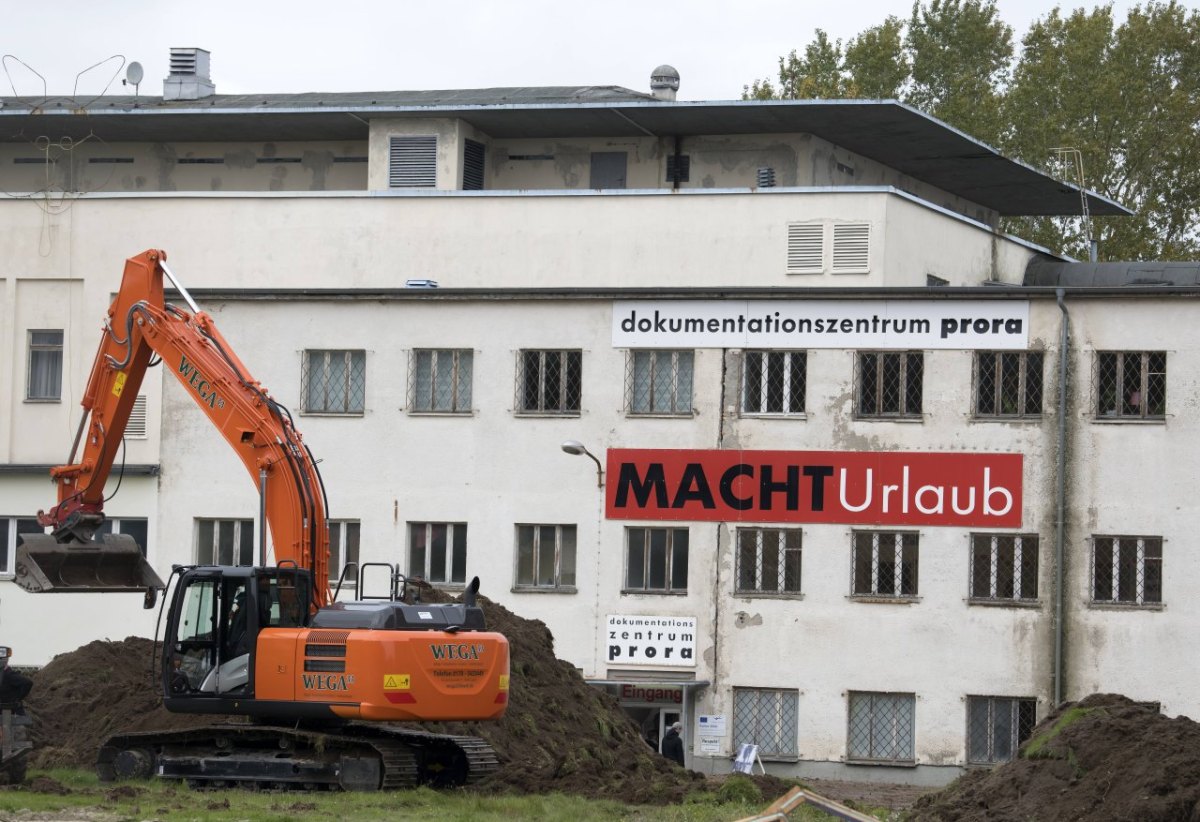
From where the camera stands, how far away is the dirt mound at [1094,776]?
18703 millimetres

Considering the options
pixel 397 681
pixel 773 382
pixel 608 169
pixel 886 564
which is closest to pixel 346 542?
pixel 773 382

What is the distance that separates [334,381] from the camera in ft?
131

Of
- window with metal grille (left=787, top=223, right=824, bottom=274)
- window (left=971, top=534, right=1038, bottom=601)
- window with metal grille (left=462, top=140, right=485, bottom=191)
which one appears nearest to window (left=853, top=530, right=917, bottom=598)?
window (left=971, top=534, right=1038, bottom=601)

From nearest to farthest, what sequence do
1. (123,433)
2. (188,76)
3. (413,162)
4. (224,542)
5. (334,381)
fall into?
(123,433) < (334,381) < (224,542) < (413,162) < (188,76)

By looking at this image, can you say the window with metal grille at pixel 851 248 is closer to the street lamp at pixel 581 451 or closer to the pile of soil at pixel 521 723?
the street lamp at pixel 581 451

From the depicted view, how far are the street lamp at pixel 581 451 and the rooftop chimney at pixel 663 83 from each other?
13443mm

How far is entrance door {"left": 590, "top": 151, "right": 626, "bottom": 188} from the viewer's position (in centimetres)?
4731

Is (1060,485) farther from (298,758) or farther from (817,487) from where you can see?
(298,758)

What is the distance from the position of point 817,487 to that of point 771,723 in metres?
4.28

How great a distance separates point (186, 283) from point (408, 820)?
25303 mm

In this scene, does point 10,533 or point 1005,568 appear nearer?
point 1005,568

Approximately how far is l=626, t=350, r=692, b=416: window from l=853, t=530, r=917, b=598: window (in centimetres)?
406

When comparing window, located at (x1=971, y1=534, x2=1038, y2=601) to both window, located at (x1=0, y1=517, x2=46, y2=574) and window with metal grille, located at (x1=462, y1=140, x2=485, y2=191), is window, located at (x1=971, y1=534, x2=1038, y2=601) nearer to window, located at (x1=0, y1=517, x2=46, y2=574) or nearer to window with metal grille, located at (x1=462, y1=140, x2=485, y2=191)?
window with metal grille, located at (x1=462, y1=140, x2=485, y2=191)

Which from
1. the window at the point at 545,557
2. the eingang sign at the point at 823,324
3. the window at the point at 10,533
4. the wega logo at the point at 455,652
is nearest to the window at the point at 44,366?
the window at the point at 10,533
